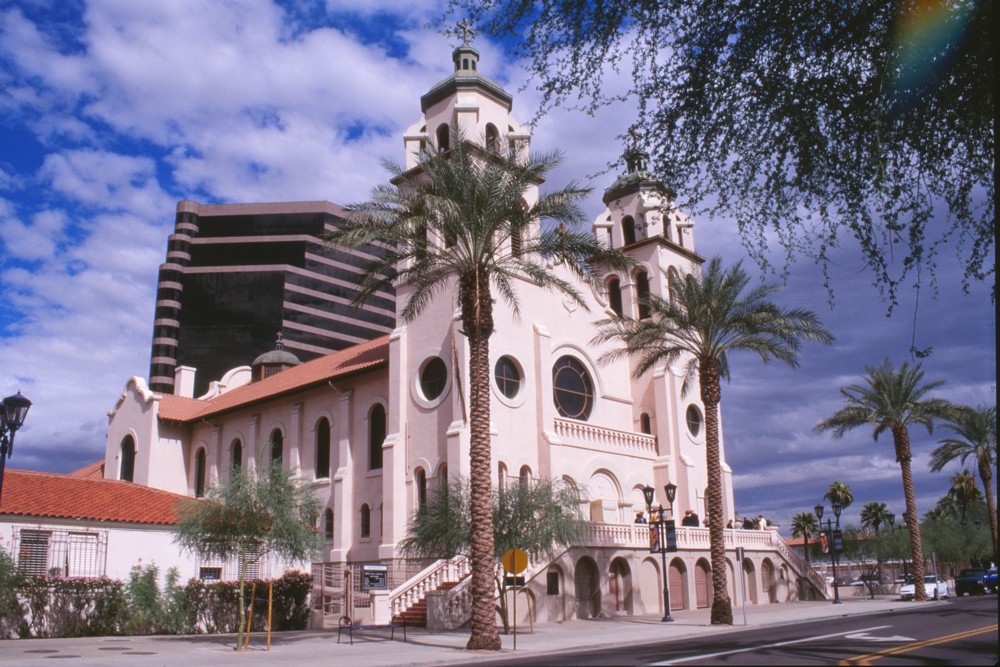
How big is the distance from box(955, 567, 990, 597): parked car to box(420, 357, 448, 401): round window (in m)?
30.0

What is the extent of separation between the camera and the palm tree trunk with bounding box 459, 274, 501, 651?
67.7 feet

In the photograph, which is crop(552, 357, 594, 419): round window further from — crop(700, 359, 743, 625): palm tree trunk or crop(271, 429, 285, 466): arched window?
crop(271, 429, 285, 466): arched window

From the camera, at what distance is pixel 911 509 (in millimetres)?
40656

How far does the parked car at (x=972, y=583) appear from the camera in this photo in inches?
1758

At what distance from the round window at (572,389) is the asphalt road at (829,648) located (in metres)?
16.0

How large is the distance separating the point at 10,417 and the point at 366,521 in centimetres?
2163

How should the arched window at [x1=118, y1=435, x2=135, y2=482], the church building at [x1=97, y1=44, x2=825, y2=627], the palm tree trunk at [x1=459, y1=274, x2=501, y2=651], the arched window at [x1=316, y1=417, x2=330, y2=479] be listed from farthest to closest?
1. the arched window at [x1=118, y1=435, x2=135, y2=482]
2. the arched window at [x1=316, y1=417, x2=330, y2=479]
3. the church building at [x1=97, y1=44, x2=825, y2=627]
4. the palm tree trunk at [x1=459, y1=274, x2=501, y2=651]

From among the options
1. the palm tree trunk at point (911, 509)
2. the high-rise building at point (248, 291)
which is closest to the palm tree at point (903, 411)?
the palm tree trunk at point (911, 509)

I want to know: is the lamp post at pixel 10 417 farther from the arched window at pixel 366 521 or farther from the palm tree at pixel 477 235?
the arched window at pixel 366 521

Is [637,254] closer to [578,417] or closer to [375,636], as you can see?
[578,417]

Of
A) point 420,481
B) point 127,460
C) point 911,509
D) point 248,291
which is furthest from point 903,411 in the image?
point 248,291

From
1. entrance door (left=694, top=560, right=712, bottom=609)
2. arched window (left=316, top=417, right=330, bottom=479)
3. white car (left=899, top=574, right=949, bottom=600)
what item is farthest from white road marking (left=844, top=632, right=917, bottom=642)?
arched window (left=316, top=417, right=330, bottom=479)

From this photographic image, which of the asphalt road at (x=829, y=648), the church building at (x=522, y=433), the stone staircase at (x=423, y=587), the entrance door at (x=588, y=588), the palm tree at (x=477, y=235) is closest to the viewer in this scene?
the asphalt road at (x=829, y=648)

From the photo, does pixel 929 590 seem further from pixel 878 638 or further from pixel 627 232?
pixel 878 638
